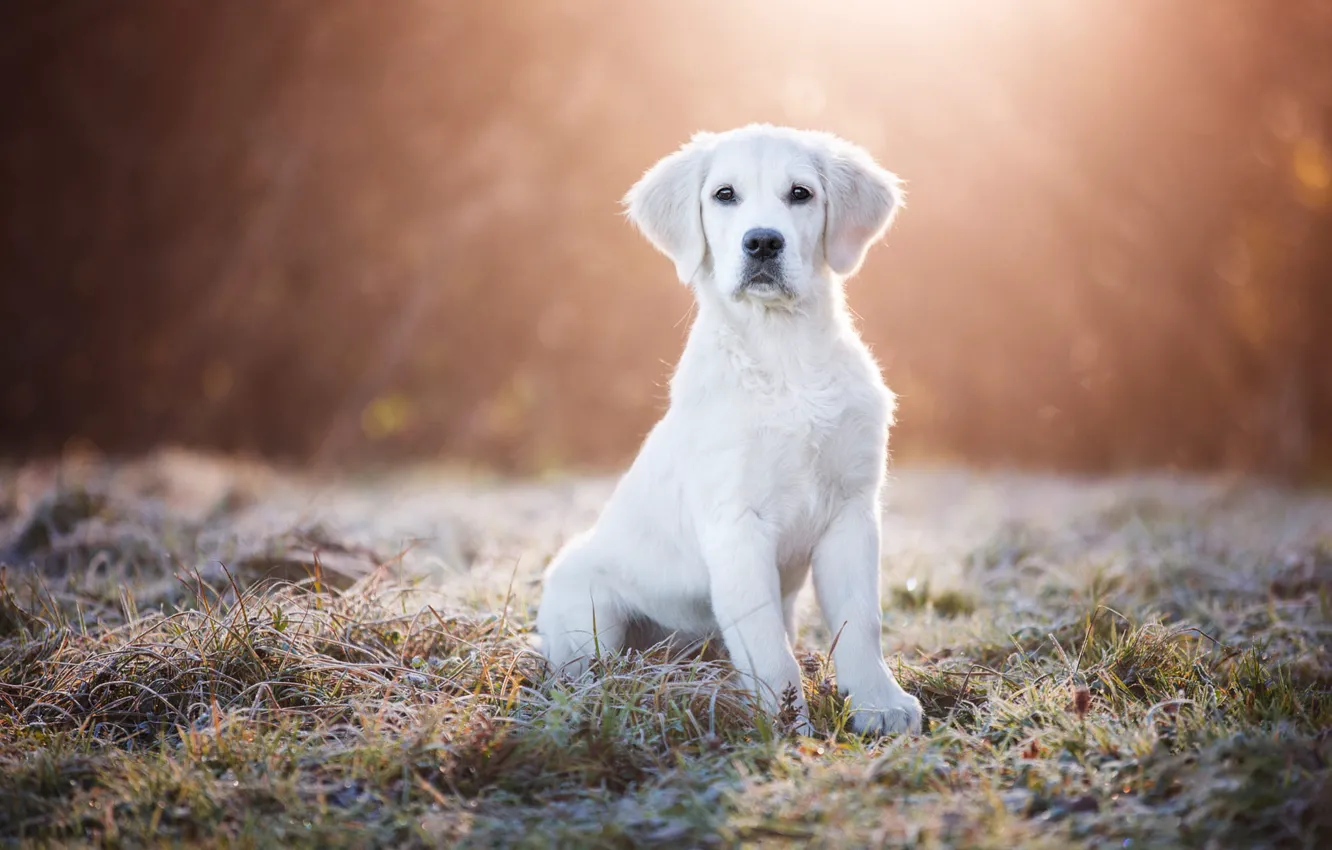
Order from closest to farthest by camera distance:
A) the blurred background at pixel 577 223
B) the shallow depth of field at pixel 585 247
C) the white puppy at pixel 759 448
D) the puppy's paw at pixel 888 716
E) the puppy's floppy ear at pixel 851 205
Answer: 1. the puppy's paw at pixel 888 716
2. the white puppy at pixel 759 448
3. the puppy's floppy ear at pixel 851 205
4. the shallow depth of field at pixel 585 247
5. the blurred background at pixel 577 223

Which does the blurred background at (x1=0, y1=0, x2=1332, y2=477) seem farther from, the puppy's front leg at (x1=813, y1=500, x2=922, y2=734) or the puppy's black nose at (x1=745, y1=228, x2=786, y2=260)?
the puppy's front leg at (x1=813, y1=500, x2=922, y2=734)

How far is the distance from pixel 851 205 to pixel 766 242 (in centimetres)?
41

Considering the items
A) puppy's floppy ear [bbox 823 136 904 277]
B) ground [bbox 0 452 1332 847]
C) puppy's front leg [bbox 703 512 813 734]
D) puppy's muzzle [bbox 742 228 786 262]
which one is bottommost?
ground [bbox 0 452 1332 847]

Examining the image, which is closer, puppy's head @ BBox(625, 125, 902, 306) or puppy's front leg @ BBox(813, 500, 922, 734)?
puppy's front leg @ BBox(813, 500, 922, 734)

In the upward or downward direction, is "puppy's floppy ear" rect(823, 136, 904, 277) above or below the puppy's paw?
above

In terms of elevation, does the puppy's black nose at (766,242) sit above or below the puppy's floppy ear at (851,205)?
below

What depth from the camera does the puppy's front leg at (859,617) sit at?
263cm

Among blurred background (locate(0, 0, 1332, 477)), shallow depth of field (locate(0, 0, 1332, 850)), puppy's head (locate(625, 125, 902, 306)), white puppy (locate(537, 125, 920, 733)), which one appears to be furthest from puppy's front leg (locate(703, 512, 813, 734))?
blurred background (locate(0, 0, 1332, 477))

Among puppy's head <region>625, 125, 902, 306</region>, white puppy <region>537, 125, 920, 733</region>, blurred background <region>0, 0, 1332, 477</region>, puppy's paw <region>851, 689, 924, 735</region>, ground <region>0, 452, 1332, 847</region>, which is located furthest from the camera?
blurred background <region>0, 0, 1332, 477</region>

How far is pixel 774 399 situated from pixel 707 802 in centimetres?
116

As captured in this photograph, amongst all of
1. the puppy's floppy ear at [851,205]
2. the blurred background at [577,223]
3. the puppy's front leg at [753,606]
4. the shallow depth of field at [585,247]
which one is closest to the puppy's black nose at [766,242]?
the puppy's floppy ear at [851,205]

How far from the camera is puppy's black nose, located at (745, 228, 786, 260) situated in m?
2.86

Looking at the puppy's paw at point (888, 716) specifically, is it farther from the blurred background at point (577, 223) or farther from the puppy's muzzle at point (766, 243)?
the blurred background at point (577, 223)

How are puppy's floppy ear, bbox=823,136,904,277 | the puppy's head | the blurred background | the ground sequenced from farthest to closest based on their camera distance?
the blurred background
puppy's floppy ear, bbox=823,136,904,277
the puppy's head
the ground
